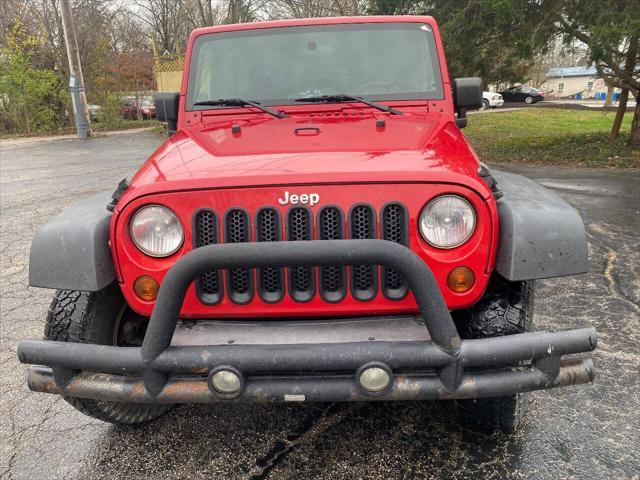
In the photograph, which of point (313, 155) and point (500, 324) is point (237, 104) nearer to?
point (313, 155)

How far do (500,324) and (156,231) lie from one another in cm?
134

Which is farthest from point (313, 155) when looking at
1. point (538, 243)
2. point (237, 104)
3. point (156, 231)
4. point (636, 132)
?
point (636, 132)

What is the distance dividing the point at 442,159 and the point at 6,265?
4.46 meters

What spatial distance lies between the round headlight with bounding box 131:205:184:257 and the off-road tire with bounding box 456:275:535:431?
118 cm

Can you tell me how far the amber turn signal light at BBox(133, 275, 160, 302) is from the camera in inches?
81.4

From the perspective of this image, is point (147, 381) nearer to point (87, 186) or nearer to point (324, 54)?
point (324, 54)

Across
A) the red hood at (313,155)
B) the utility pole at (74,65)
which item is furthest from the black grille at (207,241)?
the utility pole at (74,65)

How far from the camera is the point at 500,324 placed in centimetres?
208

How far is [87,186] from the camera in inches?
352

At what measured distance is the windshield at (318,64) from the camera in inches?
124

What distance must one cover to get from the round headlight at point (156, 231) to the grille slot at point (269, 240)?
0.97 feet

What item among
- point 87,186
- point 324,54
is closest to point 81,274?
point 324,54

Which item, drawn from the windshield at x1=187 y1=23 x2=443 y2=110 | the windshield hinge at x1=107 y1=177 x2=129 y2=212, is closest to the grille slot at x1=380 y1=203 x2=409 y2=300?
the windshield hinge at x1=107 y1=177 x2=129 y2=212

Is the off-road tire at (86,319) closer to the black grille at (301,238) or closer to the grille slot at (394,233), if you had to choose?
the black grille at (301,238)
